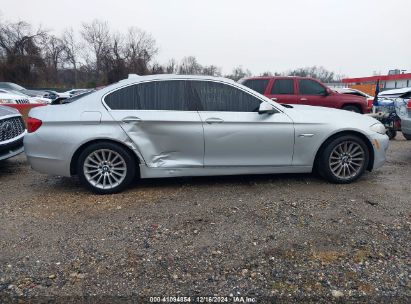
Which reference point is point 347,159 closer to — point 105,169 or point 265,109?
point 265,109

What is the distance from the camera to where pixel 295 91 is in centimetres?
972

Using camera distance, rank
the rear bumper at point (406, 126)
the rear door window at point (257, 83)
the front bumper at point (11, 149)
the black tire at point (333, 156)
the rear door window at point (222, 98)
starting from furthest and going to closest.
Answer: the rear door window at point (257, 83) < the rear bumper at point (406, 126) < the front bumper at point (11, 149) < the black tire at point (333, 156) < the rear door window at point (222, 98)

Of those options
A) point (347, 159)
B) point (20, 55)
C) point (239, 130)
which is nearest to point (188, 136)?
point (239, 130)

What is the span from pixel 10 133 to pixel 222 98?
3459 millimetres

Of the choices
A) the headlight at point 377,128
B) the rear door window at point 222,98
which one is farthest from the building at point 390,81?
the rear door window at point 222,98

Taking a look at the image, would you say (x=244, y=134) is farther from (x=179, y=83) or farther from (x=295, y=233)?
(x=295, y=233)

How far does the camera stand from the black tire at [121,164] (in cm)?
404

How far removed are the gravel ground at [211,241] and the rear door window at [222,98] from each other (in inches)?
41.8

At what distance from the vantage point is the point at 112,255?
279 centimetres

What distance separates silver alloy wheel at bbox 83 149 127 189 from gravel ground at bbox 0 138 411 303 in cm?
21

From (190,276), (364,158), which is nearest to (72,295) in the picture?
(190,276)

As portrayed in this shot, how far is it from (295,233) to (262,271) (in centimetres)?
73

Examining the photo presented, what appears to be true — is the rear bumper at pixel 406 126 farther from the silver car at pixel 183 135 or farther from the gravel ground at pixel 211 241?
the silver car at pixel 183 135

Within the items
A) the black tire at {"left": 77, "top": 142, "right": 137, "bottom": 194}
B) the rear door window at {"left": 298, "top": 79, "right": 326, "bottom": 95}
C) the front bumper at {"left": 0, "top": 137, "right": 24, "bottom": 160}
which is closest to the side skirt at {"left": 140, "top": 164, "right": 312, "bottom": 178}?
the black tire at {"left": 77, "top": 142, "right": 137, "bottom": 194}
